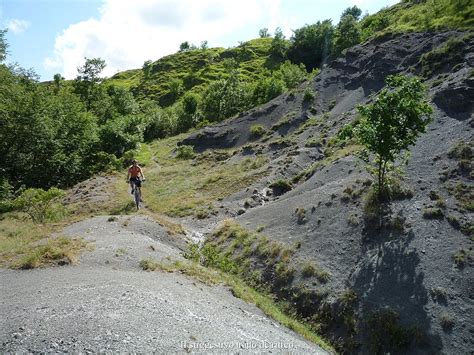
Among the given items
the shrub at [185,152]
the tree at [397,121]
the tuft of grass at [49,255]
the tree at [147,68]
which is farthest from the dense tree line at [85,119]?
the tree at [147,68]

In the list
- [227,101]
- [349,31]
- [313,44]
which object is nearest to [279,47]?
[313,44]

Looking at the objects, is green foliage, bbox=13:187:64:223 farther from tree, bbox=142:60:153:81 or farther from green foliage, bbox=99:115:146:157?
tree, bbox=142:60:153:81

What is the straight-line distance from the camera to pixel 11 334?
9.03 meters

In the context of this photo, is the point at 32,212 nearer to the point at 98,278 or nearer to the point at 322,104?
the point at 98,278

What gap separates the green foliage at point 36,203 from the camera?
2560cm

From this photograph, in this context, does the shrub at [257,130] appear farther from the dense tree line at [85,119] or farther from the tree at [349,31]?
the tree at [349,31]

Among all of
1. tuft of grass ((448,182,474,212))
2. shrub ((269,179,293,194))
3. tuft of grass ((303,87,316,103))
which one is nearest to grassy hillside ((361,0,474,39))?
tuft of grass ((303,87,316,103))

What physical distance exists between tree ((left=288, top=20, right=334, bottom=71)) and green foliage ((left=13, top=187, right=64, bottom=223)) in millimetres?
80478

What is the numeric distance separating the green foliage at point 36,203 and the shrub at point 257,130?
24.1 meters

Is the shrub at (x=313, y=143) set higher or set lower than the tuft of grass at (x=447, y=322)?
higher

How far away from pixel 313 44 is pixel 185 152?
227 ft

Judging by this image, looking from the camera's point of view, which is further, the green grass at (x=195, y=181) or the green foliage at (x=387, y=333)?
the green grass at (x=195, y=181)

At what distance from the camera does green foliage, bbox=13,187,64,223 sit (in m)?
25.6

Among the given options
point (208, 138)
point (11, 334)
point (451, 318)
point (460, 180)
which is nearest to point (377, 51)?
point (208, 138)
